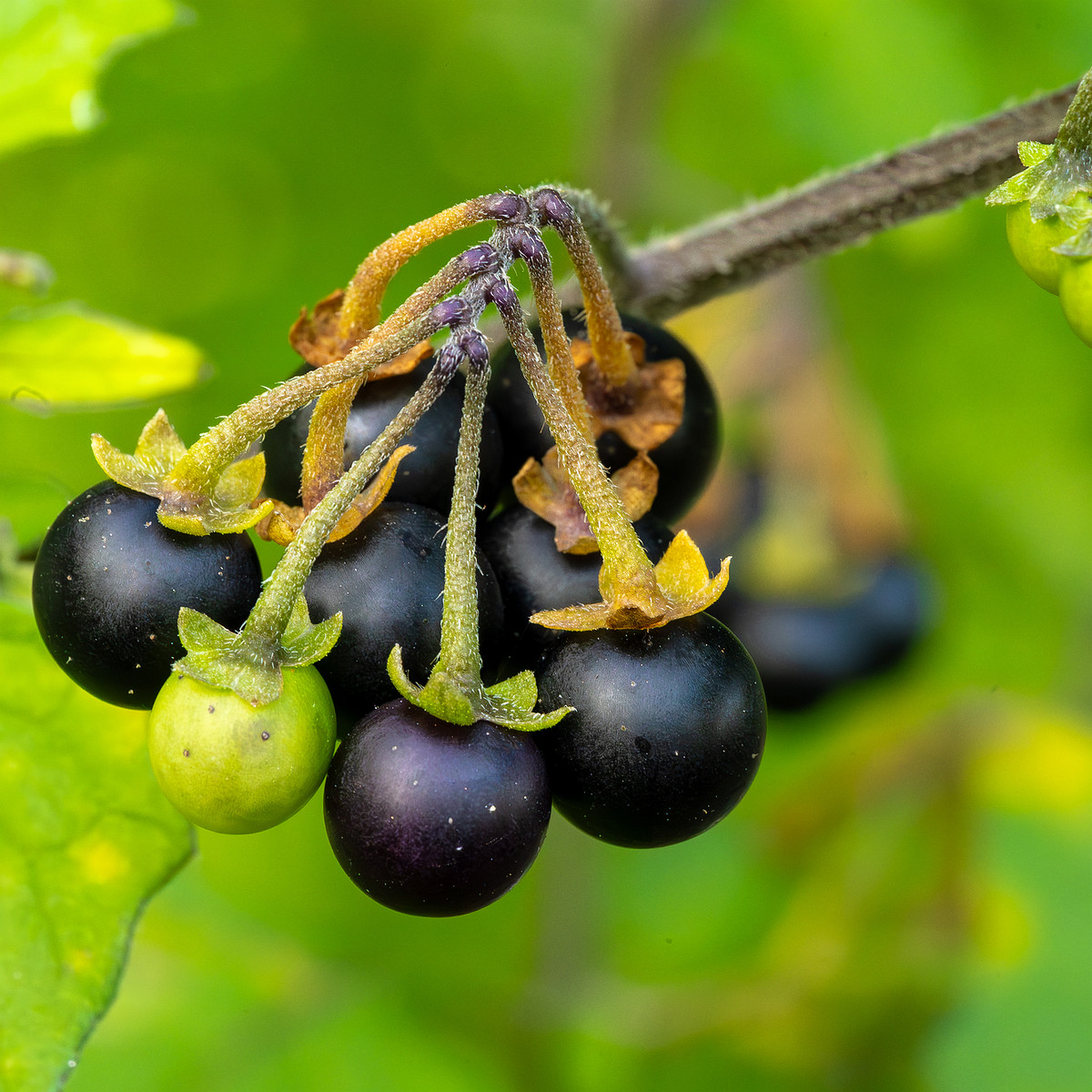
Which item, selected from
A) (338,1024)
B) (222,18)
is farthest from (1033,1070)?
(222,18)

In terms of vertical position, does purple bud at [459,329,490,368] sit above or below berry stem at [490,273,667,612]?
above

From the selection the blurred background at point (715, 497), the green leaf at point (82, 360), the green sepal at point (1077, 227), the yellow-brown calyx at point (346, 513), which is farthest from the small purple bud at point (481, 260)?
the blurred background at point (715, 497)

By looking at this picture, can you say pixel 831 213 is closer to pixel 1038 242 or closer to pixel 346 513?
pixel 1038 242

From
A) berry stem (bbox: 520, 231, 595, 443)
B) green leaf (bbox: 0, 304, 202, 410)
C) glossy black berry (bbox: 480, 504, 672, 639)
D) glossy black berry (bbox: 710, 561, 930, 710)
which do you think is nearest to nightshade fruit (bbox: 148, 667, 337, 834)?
glossy black berry (bbox: 480, 504, 672, 639)

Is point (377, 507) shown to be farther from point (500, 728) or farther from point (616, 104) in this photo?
point (616, 104)

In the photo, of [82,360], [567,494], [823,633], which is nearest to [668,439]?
[567,494]

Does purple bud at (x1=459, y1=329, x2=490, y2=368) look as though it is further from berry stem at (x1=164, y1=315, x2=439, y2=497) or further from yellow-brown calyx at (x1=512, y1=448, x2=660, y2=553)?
yellow-brown calyx at (x1=512, y1=448, x2=660, y2=553)
